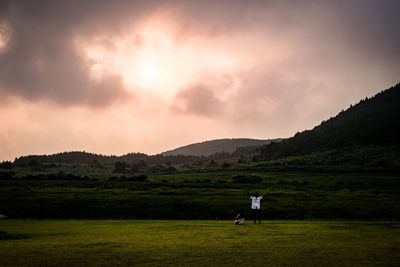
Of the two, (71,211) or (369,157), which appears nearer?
(71,211)

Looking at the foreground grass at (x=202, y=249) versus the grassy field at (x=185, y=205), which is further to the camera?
the grassy field at (x=185, y=205)

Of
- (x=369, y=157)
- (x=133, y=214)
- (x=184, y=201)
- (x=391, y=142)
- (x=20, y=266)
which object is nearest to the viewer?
(x=20, y=266)

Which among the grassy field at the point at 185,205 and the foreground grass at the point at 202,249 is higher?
the grassy field at the point at 185,205

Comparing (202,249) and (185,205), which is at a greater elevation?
(185,205)

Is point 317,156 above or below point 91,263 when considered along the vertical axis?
above

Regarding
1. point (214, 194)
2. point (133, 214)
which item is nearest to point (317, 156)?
point (214, 194)

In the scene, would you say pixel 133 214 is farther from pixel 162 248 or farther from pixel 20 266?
pixel 20 266

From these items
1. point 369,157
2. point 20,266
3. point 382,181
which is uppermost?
point 369,157

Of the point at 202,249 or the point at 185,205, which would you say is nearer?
the point at 202,249

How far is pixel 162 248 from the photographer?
66.6ft

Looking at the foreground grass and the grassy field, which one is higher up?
the grassy field

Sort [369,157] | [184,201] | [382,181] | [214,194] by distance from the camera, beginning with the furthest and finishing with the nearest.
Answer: [369,157]
[382,181]
[214,194]
[184,201]

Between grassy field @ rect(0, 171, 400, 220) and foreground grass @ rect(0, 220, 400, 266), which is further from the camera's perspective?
grassy field @ rect(0, 171, 400, 220)

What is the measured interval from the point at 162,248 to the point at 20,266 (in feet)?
20.5
